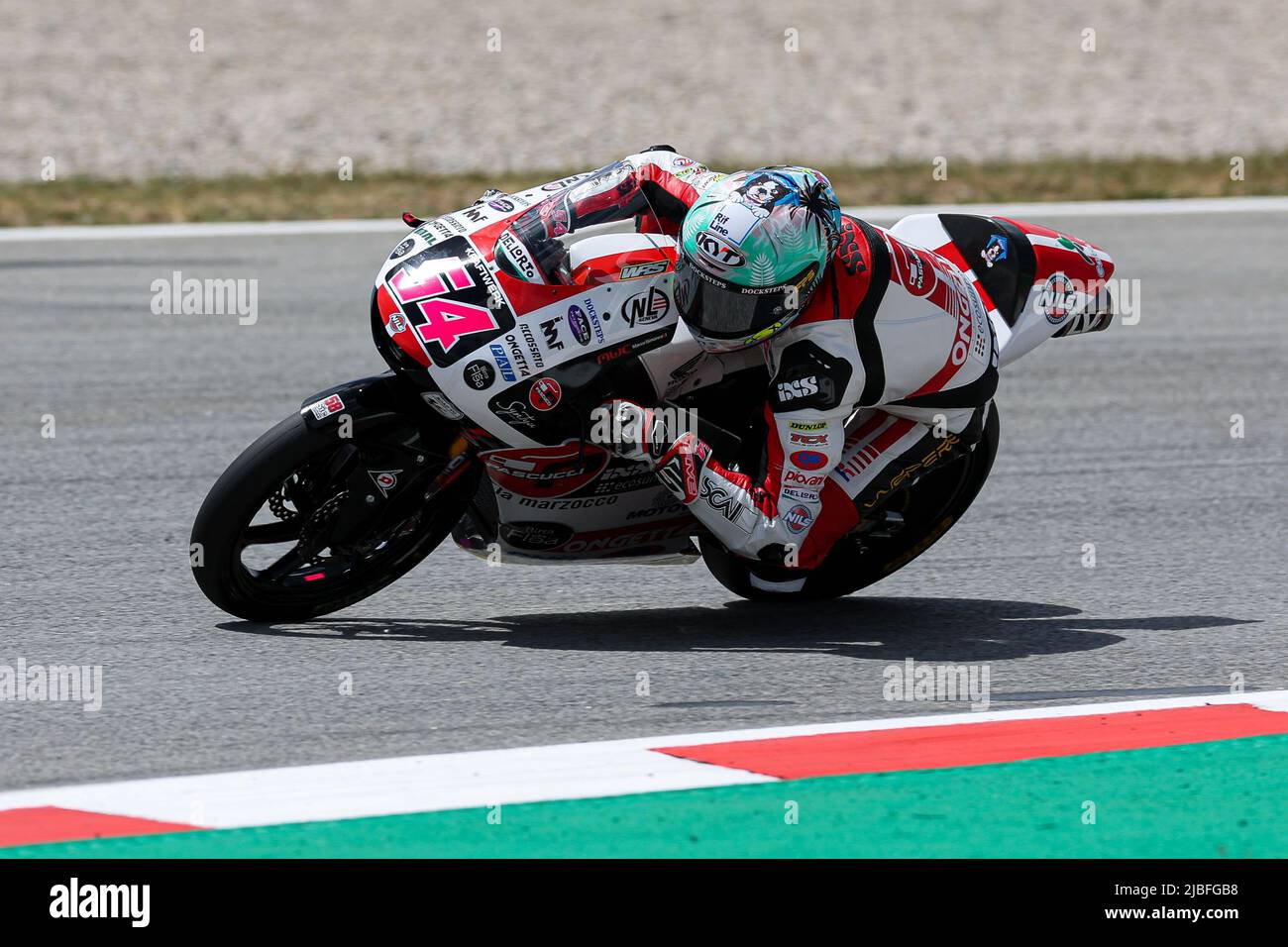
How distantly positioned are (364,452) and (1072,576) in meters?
2.66

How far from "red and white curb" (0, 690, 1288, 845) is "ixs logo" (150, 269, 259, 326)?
23.9ft

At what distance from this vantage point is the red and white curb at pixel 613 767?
14.7 ft

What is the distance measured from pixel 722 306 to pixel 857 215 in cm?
1040

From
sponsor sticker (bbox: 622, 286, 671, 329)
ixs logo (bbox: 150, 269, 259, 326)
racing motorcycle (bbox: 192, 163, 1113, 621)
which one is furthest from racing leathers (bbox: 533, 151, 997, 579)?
ixs logo (bbox: 150, 269, 259, 326)

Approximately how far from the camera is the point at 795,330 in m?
5.64

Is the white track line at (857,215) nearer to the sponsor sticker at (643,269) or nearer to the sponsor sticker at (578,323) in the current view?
the sponsor sticker at (643,269)

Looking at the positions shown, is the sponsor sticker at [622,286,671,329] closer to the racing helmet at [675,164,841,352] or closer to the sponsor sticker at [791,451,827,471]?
the racing helmet at [675,164,841,352]

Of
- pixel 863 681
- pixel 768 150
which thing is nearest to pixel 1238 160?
pixel 768 150

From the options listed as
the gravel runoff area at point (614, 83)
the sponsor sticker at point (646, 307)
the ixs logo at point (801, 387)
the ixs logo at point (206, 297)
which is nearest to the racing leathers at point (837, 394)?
the ixs logo at point (801, 387)

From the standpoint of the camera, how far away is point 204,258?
13578mm

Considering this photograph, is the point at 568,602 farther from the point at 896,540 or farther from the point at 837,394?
the point at 837,394

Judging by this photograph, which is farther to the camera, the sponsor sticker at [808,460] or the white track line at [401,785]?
the sponsor sticker at [808,460]
